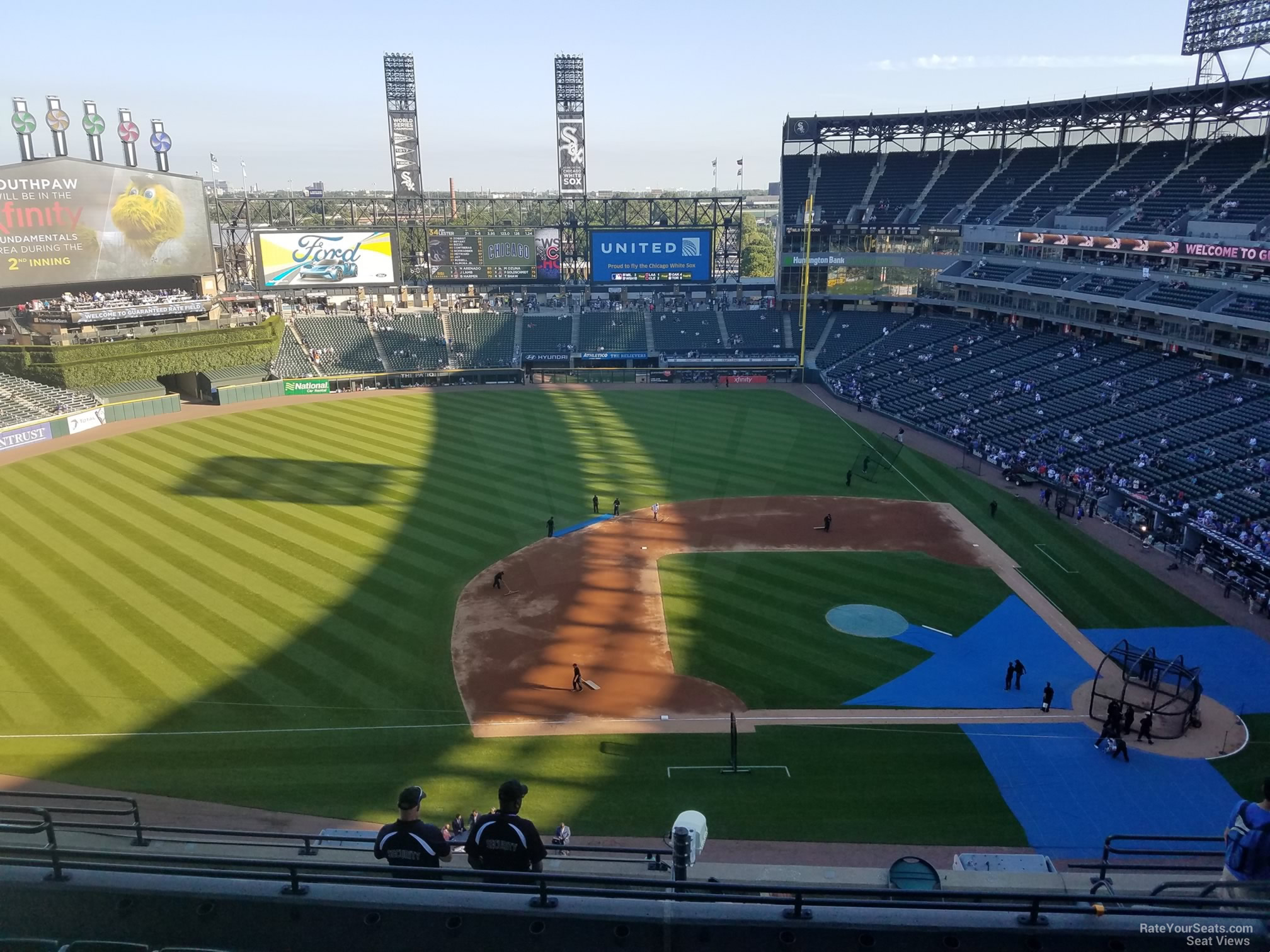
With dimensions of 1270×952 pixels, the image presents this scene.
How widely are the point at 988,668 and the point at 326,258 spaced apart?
216 ft

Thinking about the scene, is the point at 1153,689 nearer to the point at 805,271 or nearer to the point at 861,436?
the point at 861,436

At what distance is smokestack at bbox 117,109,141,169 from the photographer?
196 ft

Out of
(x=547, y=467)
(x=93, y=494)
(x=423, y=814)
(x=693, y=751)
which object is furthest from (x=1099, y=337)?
(x=93, y=494)

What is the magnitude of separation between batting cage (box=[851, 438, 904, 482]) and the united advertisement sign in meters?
47.1

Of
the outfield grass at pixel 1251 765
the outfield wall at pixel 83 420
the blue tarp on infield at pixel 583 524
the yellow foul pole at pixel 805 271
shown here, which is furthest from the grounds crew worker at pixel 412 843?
the yellow foul pole at pixel 805 271

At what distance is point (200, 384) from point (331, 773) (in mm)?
50423

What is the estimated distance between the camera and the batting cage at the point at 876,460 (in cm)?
4378

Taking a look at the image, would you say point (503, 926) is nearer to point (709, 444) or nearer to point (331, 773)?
point (331, 773)

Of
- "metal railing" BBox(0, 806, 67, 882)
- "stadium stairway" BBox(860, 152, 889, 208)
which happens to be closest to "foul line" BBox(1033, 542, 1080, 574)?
"metal railing" BBox(0, 806, 67, 882)

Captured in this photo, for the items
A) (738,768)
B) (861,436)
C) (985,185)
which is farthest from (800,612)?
(985,185)

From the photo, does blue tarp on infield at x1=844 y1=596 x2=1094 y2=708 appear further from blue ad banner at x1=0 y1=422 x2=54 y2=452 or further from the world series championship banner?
the world series championship banner

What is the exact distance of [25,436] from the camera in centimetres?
4706

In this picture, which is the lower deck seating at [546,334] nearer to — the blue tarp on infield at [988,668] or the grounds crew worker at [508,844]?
the blue tarp on infield at [988,668]

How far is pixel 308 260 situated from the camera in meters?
72.6
